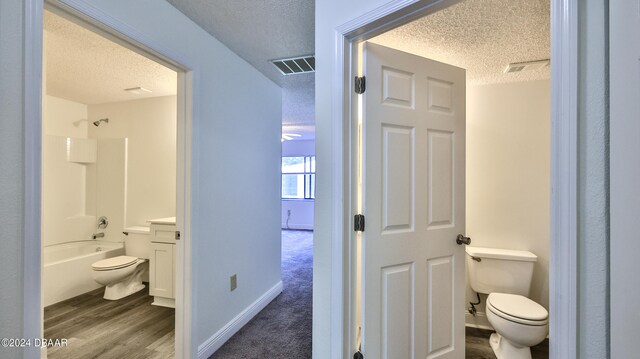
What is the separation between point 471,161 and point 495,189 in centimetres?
33

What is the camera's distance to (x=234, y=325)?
2178 mm

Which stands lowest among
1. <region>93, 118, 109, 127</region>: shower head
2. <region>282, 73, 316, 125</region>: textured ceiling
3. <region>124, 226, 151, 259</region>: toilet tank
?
<region>124, 226, 151, 259</region>: toilet tank

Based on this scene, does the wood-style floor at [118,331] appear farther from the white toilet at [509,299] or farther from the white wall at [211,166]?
the white wall at [211,166]

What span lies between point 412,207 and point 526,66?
1.70 meters

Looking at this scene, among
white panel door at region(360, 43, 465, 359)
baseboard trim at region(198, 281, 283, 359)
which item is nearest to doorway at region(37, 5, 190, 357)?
baseboard trim at region(198, 281, 283, 359)

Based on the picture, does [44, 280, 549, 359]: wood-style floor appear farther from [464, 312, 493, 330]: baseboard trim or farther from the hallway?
the hallway

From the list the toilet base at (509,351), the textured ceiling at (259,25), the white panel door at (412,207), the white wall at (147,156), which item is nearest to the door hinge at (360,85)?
the white panel door at (412,207)

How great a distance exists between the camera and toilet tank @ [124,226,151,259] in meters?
3.12

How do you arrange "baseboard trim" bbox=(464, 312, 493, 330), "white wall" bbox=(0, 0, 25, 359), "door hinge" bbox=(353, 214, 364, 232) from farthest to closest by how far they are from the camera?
"baseboard trim" bbox=(464, 312, 493, 330) → "door hinge" bbox=(353, 214, 364, 232) → "white wall" bbox=(0, 0, 25, 359)

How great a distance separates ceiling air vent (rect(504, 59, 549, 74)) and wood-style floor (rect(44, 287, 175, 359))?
352cm

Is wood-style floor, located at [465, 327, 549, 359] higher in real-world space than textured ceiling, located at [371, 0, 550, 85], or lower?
lower

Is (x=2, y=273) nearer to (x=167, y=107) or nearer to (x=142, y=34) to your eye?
(x=142, y=34)

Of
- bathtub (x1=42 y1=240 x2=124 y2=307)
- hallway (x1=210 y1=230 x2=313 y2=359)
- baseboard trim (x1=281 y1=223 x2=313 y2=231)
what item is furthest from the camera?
baseboard trim (x1=281 y1=223 x2=313 y2=231)

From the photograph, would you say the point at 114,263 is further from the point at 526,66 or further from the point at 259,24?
the point at 526,66
